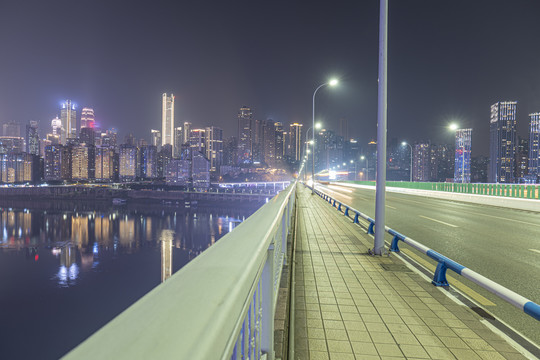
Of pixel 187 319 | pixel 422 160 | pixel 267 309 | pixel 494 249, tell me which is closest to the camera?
pixel 187 319

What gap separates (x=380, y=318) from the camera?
4.41 metres

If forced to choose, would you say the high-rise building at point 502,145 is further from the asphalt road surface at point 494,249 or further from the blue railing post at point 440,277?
the blue railing post at point 440,277

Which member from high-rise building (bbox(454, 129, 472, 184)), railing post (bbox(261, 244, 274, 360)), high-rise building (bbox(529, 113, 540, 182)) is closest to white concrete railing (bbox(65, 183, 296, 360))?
railing post (bbox(261, 244, 274, 360))

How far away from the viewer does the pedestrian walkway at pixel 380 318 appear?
3594 millimetres

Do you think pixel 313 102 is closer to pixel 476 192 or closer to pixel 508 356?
pixel 476 192

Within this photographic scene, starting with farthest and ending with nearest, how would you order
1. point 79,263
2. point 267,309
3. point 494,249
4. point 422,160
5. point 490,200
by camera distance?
point 422,160, point 79,263, point 490,200, point 494,249, point 267,309

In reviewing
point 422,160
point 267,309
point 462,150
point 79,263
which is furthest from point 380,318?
point 422,160

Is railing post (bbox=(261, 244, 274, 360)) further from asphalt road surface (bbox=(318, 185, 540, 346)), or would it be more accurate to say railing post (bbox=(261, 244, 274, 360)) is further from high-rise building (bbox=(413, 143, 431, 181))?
high-rise building (bbox=(413, 143, 431, 181))

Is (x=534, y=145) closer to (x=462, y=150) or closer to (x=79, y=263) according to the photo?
(x=462, y=150)

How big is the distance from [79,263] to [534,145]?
149742 mm

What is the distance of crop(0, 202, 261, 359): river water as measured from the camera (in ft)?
133

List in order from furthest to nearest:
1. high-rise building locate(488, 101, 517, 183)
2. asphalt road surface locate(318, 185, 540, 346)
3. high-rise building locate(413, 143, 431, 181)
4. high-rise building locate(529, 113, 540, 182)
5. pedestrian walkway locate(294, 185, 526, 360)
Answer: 1. high-rise building locate(413, 143, 431, 181)
2. high-rise building locate(488, 101, 517, 183)
3. high-rise building locate(529, 113, 540, 182)
4. asphalt road surface locate(318, 185, 540, 346)
5. pedestrian walkway locate(294, 185, 526, 360)

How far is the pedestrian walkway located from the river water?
2313cm

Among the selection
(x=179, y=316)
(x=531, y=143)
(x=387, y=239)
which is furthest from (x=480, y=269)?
(x=531, y=143)
